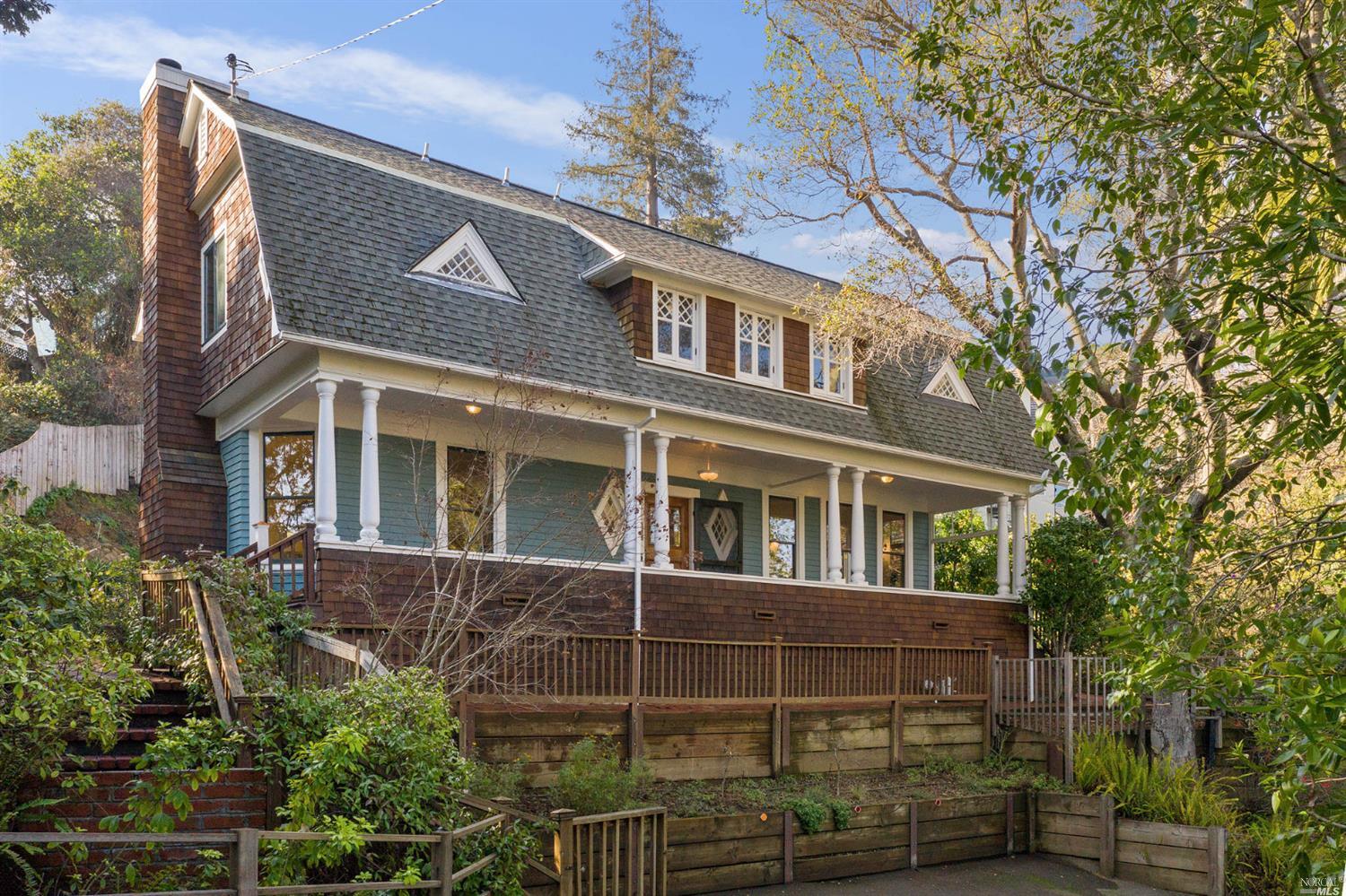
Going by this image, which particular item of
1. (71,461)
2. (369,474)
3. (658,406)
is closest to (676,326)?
(658,406)

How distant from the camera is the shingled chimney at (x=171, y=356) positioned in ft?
49.0

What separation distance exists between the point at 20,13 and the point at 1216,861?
21.1 meters

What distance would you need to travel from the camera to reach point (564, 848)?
28.8 ft

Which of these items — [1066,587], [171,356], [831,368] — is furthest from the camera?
[1066,587]

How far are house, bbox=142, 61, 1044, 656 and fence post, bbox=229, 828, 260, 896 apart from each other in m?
6.03

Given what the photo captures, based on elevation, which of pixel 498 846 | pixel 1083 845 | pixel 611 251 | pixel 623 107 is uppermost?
pixel 623 107

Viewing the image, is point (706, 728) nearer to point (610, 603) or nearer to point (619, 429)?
point (610, 603)

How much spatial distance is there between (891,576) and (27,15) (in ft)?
58.4

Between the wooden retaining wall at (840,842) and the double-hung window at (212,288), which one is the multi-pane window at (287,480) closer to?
the double-hung window at (212,288)

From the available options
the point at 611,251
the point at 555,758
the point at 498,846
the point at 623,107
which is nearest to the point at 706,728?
Answer: the point at 555,758

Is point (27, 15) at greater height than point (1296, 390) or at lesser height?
greater

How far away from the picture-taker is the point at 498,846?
8.23 metres

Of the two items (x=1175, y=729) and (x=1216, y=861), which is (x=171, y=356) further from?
(x=1175, y=729)

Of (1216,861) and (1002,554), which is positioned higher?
(1002,554)
